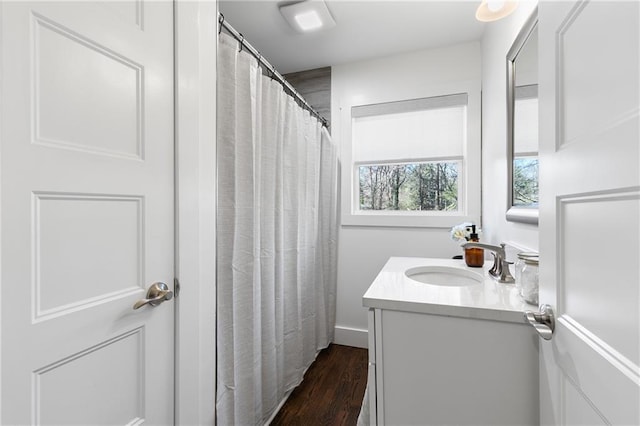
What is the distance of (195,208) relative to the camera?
1.05 metres

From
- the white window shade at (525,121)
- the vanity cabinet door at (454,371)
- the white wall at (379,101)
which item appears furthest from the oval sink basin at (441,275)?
the white wall at (379,101)

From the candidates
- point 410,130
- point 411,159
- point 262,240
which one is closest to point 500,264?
point 262,240

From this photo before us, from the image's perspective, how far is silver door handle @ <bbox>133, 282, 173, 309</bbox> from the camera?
89 cm

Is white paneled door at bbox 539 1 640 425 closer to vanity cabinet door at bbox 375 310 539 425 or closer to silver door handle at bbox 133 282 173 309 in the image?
vanity cabinet door at bbox 375 310 539 425

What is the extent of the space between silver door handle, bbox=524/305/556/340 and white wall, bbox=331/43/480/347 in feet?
4.93

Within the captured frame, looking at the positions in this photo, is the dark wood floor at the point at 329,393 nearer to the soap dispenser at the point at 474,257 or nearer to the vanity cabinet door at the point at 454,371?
the vanity cabinet door at the point at 454,371

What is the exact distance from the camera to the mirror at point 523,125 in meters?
1.17

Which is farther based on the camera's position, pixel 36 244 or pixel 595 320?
pixel 36 244

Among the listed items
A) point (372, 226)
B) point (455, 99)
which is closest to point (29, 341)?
point (372, 226)

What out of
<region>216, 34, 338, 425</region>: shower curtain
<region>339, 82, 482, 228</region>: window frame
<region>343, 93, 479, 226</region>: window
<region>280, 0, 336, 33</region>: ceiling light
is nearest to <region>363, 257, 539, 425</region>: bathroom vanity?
<region>216, 34, 338, 425</region>: shower curtain

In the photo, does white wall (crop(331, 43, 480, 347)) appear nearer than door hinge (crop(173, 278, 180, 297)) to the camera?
No

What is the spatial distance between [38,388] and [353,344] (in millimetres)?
2103

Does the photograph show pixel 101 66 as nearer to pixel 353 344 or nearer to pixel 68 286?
pixel 68 286

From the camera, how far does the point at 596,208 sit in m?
0.52
